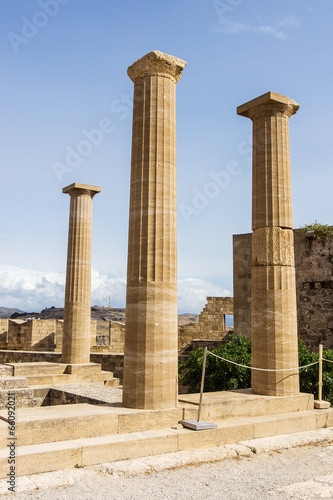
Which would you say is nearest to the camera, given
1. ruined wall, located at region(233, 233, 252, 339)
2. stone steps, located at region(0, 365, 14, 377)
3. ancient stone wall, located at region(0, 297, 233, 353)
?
stone steps, located at region(0, 365, 14, 377)

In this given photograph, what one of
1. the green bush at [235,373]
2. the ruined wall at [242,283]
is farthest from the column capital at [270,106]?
the ruined wall at [242,283]

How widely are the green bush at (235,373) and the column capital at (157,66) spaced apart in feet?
24.0

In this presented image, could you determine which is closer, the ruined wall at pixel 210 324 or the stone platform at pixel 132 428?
the stone platform at pixel 132 428

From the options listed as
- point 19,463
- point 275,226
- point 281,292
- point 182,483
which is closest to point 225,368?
point 281,292

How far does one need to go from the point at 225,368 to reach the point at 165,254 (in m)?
5.48

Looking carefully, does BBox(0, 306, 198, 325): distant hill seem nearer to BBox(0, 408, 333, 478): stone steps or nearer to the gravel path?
BBox(0, 408, 333, 478): stone steps

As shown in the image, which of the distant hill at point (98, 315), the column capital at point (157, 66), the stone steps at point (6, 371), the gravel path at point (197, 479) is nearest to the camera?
the gravel path at point (197, 479)

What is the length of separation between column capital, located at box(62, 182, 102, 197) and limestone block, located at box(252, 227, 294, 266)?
7955mm

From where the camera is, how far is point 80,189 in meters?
16.2

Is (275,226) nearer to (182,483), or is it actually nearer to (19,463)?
(182,483)

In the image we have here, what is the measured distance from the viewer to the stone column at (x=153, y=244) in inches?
300

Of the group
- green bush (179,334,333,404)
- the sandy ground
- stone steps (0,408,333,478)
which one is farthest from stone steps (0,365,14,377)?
the sandy ground

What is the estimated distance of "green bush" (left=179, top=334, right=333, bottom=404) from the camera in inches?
462

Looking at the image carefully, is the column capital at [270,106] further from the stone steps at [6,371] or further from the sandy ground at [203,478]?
the stone steps at [6,371]
